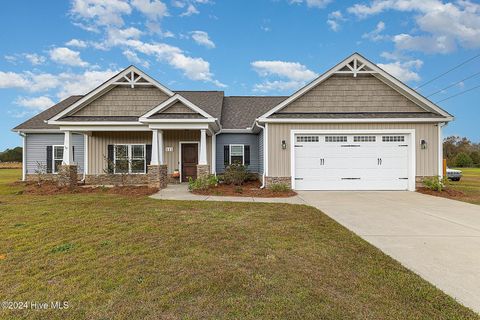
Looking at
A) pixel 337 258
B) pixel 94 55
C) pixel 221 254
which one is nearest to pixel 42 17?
pixel 94 55

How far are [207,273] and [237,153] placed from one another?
1264 cm

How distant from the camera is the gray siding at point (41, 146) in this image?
651 inches

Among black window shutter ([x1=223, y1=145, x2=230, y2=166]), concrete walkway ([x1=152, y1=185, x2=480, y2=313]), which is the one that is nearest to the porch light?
concrete walkway ([x1=152, y1=185, x2=480, y2=313])

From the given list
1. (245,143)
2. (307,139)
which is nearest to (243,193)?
(307,139)

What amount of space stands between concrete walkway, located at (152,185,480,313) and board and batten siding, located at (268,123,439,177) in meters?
2.48

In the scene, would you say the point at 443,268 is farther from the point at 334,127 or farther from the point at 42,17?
the point at 42,17

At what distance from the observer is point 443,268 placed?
12.5 ft

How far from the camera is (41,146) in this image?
653 inches

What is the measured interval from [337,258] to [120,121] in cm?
1249

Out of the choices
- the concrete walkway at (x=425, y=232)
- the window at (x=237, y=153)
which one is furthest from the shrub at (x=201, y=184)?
the window at (x=237, y=153)

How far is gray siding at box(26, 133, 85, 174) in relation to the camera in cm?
1655

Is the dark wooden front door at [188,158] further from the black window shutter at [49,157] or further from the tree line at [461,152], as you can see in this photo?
the tree line at [461,152]

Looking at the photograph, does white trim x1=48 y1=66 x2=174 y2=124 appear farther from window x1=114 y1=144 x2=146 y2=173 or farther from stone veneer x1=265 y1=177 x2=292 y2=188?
stone veneer x1=265 y1=177 x2=292 y2=188

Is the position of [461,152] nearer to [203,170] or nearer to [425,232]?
[203,170]
